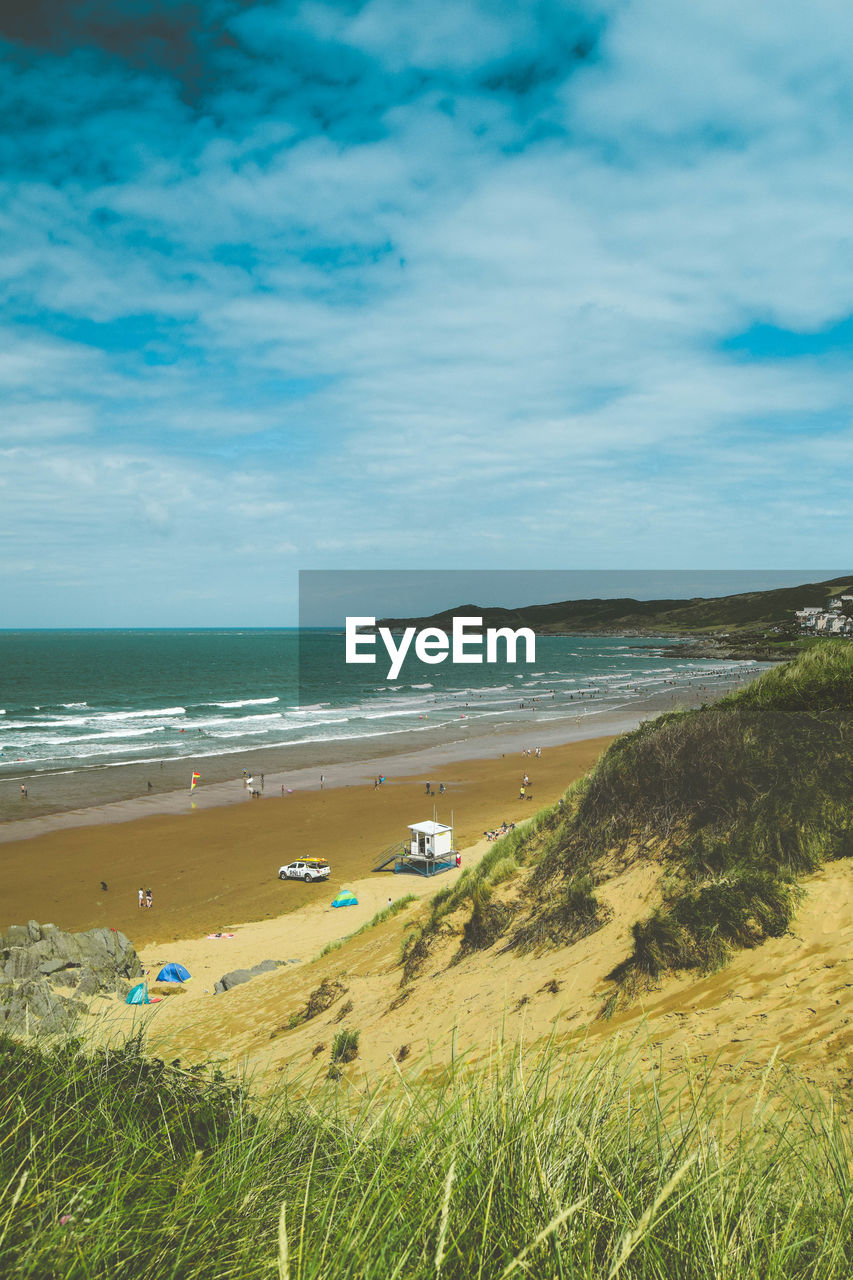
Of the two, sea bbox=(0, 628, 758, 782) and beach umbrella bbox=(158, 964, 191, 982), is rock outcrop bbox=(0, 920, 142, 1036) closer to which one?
beach umbrella bbox=(158, 964, 191, 982)

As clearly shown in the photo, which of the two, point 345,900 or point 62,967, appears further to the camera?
point 345,900

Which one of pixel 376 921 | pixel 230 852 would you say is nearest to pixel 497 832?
pixel 230 852

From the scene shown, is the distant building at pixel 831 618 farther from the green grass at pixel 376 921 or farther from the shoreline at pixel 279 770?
the green grass at pixel 376 921

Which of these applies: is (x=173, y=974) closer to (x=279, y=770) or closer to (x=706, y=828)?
(x=706, y=828)

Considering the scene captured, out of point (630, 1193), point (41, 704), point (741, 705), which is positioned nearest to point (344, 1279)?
point (630, 1193)

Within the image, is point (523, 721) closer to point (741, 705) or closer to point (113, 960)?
point (113, 960)

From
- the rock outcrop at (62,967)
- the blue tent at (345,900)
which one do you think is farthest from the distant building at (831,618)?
the rock outcrop at (62,967)
